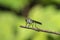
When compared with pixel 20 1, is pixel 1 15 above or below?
below

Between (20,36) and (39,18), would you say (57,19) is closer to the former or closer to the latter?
(39,18)

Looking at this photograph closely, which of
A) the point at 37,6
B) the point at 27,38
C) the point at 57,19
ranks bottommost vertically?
the point at 27,38

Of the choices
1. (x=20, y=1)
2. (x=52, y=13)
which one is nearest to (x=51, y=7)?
(x=52, y=13)

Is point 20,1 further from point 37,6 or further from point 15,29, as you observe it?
point 15,29

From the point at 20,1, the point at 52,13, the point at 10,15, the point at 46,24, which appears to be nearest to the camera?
the point at 46,24

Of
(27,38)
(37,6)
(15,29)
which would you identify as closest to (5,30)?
(15,29)

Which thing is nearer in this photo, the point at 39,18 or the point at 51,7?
the point at 39,18

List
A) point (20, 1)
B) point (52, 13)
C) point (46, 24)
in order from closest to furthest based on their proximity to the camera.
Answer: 1. point (46, 24)
2. point (52, 13)
3. point (20, 1)
